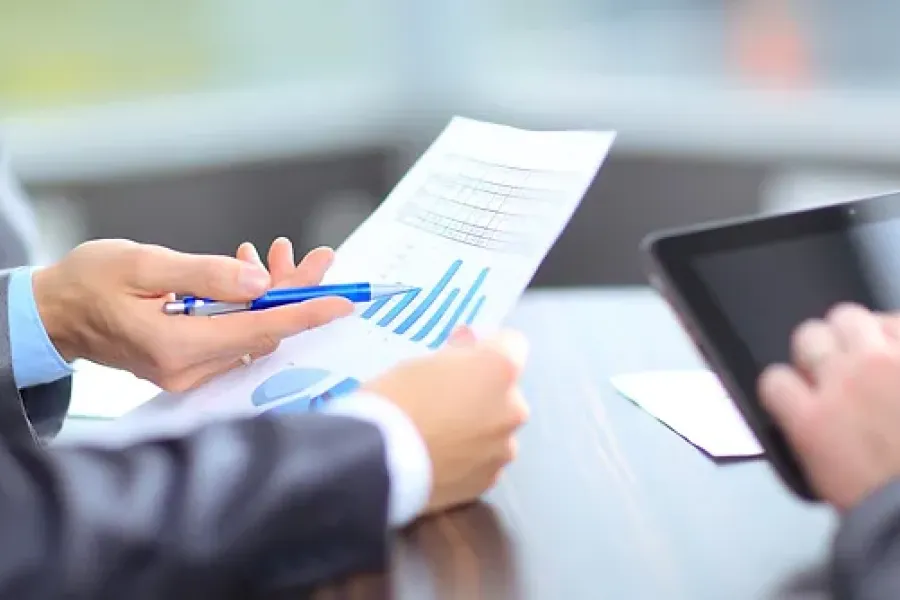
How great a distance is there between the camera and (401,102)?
2400 mm

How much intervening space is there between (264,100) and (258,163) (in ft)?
0.43

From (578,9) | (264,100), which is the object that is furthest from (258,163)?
(578,9)

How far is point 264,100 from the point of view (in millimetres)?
2436

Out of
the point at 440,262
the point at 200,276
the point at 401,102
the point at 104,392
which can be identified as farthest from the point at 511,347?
the point at 401,102

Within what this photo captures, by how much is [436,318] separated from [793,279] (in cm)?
22

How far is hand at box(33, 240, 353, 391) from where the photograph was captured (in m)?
0.77

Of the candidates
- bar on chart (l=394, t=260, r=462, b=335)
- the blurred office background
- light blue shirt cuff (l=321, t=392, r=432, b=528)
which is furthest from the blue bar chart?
the blurred office background

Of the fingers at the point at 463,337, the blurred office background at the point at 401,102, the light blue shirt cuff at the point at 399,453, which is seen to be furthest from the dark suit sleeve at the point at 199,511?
the blurred office background at the point at 401,102

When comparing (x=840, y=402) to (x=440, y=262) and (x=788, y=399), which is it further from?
(x=440, y=262)

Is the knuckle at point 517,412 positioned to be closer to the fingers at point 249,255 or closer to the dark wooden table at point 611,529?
the dark wooden table at point 611,529

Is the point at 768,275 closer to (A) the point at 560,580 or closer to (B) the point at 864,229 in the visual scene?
(B) the point at 864,229

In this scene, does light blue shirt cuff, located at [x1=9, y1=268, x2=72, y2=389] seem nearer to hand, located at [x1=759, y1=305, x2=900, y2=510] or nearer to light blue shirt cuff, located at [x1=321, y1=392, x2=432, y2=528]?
light blue shirt cuff, located at [x1=321, y1=392, x2=432, y2=528]

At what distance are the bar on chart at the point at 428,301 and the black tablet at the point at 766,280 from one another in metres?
0.18

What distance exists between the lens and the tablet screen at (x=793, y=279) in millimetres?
600
